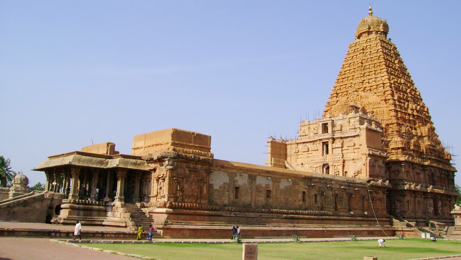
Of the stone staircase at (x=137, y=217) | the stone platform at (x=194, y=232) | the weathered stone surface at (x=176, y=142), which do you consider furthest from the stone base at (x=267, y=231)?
the weathered stone surface at (x=176, y=142)

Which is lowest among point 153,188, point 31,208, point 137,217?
point 137,217

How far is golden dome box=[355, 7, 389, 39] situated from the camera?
2586 inches

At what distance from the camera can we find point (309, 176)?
41.0 meters

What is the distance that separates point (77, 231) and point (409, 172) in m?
42.2

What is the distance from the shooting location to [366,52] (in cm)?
6350

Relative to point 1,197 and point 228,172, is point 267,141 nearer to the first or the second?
point 228,172

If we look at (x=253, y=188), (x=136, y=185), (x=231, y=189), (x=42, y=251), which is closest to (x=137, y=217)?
(x=136, y=185)

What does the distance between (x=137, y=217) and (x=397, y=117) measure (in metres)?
37.7

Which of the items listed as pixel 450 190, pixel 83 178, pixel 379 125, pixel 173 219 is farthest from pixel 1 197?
pixel 450 190

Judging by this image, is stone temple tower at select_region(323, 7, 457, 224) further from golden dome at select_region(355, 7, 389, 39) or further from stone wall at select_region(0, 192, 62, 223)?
stone wall at select_region(0, 192, 62, 223)

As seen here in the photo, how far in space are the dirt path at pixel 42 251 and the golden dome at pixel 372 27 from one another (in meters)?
56.5

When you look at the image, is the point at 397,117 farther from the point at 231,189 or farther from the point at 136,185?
the point at 136,185

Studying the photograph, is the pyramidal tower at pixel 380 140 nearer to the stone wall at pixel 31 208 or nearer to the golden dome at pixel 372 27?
the golden dome at pixel 372 27

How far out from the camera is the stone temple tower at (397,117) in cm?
5319
